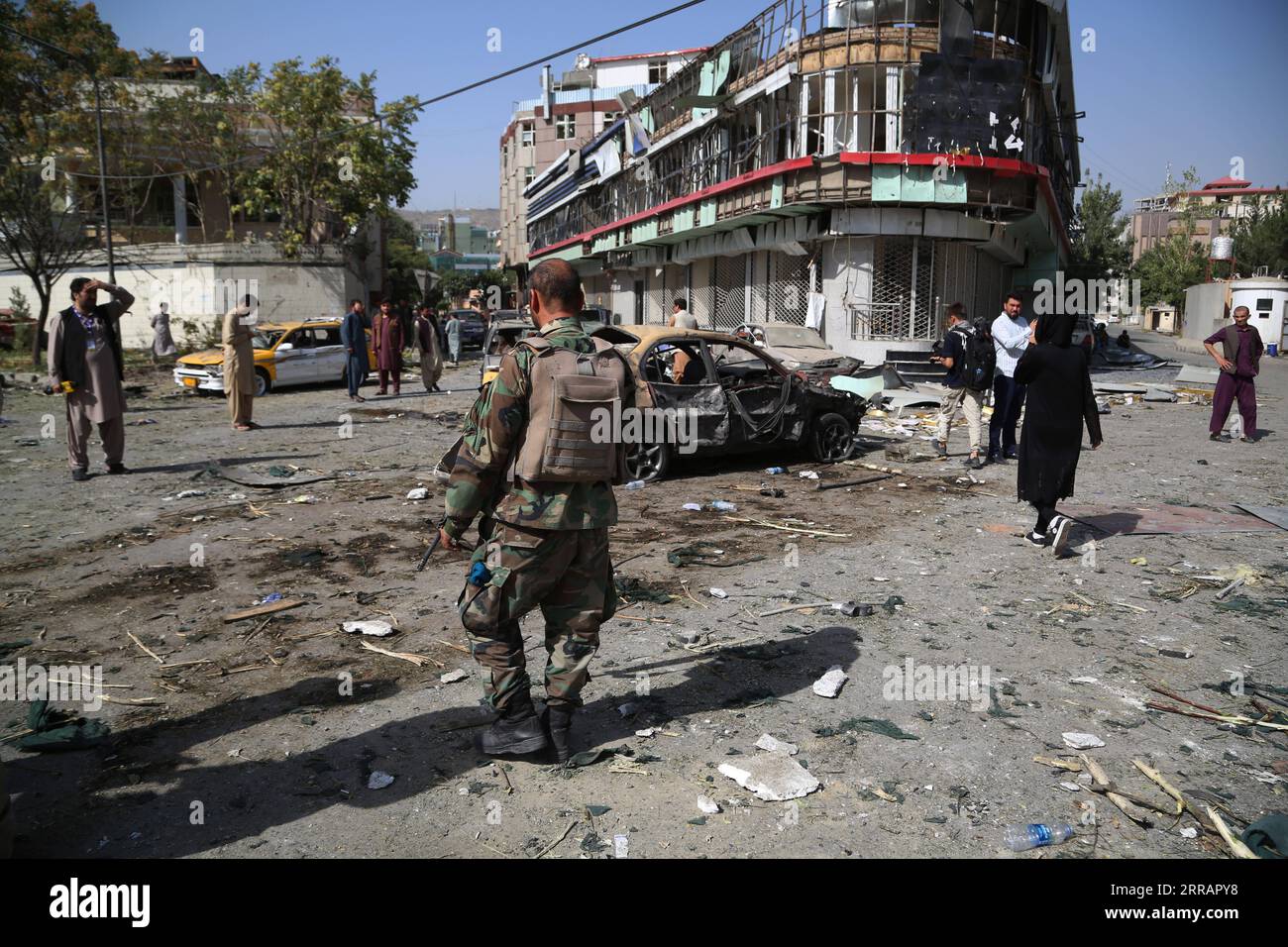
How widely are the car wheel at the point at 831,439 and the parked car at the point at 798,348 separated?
4023mm

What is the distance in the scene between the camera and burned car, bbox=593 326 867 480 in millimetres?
9062

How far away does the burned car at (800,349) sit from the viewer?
14602 mm

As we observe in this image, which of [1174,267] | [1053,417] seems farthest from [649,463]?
[1174,267]

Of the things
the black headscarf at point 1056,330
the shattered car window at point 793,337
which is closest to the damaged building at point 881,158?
the shattered car window at point 793,337

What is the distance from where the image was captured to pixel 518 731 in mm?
3562

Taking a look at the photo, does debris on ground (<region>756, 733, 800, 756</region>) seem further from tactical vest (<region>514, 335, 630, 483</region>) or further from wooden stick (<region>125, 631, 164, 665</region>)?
wooden stick (<region>125, 631, 164, 665</region>)

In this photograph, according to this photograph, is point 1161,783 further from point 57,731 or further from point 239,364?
point 239,364

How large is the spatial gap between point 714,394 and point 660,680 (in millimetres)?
5246

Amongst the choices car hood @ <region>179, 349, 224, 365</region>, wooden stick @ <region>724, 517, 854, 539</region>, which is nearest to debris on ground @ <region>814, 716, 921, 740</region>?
wooden stick @ <region>724, 517, 854, 539</region>

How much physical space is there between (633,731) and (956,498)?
240 inches

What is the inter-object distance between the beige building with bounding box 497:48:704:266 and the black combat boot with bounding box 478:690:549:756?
59.6 m

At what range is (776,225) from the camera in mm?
24328

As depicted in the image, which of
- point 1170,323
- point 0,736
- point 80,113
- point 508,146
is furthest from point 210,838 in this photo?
point 508,146
